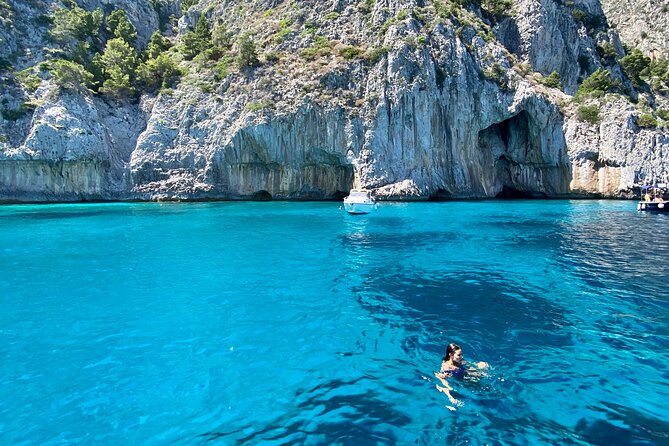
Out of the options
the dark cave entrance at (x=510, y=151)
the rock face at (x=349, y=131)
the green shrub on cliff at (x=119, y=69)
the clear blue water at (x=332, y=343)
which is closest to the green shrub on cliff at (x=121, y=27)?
the green shrub on cliff at (x=119, y=69)

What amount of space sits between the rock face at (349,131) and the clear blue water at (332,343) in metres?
36.4

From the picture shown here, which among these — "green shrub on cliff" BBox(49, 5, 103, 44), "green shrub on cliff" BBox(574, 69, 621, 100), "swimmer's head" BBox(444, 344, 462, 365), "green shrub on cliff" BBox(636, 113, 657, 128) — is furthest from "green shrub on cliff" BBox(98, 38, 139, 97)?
"green shrub on cliff" BBox(636, 113, 657, 128)

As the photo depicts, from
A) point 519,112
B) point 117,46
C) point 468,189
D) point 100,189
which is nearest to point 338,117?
point 468,189

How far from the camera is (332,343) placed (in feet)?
36.6

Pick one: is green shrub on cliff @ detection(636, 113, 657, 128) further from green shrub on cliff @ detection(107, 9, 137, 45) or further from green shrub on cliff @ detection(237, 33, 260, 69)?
green shrub on cliff @ detection(107, 9, 137, 45)

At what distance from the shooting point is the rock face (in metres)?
56.3

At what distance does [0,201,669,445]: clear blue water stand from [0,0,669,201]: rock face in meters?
36.4

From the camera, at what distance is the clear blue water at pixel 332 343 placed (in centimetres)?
757

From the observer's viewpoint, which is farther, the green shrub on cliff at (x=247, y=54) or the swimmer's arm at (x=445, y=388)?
the green shrub on cliff at (x=247, y=54)

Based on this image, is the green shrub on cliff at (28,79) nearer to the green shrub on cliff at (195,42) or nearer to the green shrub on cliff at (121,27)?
the green shrub on cliff at (121,27)

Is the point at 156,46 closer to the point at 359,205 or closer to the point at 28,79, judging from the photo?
the point at 28,79

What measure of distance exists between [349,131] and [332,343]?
159 ft

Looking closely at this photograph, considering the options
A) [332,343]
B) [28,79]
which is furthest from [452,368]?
[28,79]

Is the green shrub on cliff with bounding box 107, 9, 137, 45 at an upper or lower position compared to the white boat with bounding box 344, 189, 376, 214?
upper
